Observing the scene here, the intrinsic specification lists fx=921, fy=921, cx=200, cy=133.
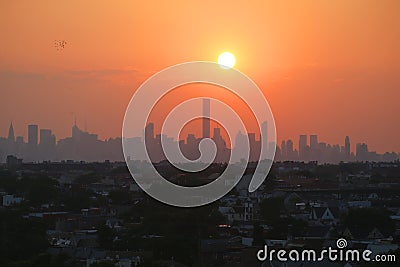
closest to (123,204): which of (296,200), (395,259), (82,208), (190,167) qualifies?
(82,208)

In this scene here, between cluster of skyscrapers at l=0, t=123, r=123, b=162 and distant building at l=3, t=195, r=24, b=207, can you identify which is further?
cluster of skyscrapers at l=0, t=123, r=123, b=162

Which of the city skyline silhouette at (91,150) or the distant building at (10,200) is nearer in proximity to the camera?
the distant building at (10,200)

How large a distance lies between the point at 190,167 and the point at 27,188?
738 centimetres

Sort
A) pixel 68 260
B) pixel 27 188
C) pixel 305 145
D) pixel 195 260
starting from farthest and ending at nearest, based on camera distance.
→ pixel 305 145, pixel 27 188, pixel 195 260, pixel 68 260

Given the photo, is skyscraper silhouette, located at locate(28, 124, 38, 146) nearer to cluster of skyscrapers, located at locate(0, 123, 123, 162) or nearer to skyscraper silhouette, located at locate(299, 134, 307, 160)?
cluster of skyscrapers, located at locate(0, 123, 123, 162)

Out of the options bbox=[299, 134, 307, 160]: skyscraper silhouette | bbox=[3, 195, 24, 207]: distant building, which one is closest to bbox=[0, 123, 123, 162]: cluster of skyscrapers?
bbox=[299, 134, 307, 160]: skyscraper silhouette

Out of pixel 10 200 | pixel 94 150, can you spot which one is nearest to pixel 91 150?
pixel 94 150

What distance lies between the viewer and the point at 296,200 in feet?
98.9

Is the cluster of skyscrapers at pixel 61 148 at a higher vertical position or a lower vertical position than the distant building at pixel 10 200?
higher

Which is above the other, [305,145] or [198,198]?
[305,145]

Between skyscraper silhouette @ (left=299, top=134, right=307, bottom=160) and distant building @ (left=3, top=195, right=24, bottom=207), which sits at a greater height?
skyscraper silhouette @ (left=299, top=134, right=307, bottom=160)

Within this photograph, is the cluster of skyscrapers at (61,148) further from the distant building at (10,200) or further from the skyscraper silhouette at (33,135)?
the distant building at (10,200)

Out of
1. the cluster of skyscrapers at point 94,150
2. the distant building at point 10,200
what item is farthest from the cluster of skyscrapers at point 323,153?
the distant building at point 10,200

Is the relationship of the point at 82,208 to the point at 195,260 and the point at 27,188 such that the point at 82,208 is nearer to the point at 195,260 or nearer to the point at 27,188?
the point at 27,188
